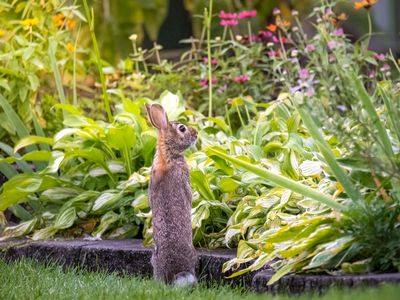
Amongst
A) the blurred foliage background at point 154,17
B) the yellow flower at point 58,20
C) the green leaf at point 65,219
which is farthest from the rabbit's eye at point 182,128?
the blurred foliage background at point 154,17

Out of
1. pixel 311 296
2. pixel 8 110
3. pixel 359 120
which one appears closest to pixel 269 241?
pixel 311 296

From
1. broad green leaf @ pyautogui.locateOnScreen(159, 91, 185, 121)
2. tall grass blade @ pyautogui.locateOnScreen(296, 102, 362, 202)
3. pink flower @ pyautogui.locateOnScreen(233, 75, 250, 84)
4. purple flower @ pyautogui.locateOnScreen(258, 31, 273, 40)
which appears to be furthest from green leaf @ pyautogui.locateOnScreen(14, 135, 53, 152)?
tall grass blade @ pyautogui.locateOnScreen(296, 102, 362, 202)

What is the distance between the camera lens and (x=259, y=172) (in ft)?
14.8

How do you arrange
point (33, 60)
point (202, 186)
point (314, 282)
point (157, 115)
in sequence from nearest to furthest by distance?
point (314, 282) < point (157, 115) < point (202, 186) < point (33, 60)

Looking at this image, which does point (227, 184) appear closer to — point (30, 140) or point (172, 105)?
point (172, 105)

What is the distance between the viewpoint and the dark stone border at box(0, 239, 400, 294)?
4.21 metres

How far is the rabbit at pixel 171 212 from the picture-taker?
4.93 meters

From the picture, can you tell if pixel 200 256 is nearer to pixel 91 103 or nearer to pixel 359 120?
pixel 359 120

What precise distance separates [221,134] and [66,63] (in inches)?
71.1

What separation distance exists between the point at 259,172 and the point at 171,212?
2.13 ft

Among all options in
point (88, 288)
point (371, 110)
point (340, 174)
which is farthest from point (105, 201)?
point (371, 110)

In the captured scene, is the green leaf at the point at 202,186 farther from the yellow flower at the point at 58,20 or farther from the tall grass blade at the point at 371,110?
the yellow flower at the point at 58,20

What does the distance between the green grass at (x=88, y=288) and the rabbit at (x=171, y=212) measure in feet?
0.40

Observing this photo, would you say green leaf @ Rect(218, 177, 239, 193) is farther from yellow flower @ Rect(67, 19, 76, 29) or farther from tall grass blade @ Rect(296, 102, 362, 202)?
yellow flower @ Rect(67, 19, 76, 29)
